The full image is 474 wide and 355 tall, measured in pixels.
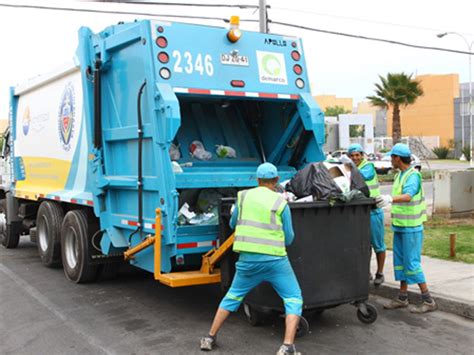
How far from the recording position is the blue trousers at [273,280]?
4637 millimetres

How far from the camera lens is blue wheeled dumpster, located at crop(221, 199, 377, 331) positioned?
16.6ft

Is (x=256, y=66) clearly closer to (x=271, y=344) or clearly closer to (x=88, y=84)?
(x=88, y=84)

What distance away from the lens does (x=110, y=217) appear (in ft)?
21.5

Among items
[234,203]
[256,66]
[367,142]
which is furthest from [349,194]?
[367,142]

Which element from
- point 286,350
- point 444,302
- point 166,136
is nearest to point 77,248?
point 166,136

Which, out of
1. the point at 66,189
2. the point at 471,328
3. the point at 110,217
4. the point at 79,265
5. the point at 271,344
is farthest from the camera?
the point at 66,189

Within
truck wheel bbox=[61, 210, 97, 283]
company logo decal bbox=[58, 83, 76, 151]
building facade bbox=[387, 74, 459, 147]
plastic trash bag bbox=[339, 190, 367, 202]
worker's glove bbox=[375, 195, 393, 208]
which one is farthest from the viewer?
building facade bbox=[387, 74, 459, 147]

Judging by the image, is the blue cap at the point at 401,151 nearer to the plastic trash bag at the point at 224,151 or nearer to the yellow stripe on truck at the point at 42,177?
the plastic trash bag at the point at 224,151

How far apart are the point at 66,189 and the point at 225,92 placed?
2.93 meters

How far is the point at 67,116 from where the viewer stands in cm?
768

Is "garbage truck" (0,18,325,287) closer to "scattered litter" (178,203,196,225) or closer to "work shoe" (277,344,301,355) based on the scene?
"scattered litter" (178,203,196,225)

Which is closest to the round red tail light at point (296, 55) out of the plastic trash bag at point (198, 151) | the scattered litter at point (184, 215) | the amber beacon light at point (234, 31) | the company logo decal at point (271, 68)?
the company logo decal at point (271, 68)

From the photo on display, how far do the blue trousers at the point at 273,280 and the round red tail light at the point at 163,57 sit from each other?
2.17m

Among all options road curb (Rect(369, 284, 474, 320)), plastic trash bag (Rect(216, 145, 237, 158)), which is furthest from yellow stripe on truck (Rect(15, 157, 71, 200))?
road curb (Rect(369, 284, 474, 320))
